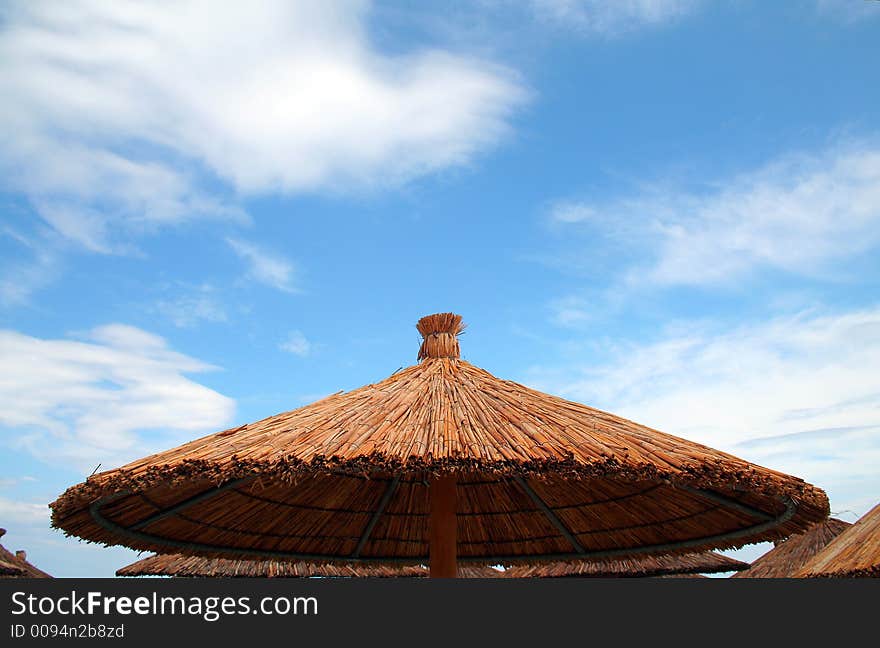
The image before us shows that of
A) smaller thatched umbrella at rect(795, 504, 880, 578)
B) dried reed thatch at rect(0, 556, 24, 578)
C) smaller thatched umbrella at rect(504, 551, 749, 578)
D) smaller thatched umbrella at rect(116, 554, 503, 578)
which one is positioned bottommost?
smaller thatched umbrella at rect(795, 504, 880, 578)

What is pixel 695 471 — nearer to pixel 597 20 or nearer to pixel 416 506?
pixel 416 506

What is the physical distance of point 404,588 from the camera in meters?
2.40

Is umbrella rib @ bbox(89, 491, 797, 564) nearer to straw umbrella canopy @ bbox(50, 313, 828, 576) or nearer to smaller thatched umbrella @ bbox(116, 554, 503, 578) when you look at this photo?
straw umbrella canopy @ bbox(50, 313, 828, 576)

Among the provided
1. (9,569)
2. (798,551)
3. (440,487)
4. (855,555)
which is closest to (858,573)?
(855,555)

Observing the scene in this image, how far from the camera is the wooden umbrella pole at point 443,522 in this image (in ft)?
13.8

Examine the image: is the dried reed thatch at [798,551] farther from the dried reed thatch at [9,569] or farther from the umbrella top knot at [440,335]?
the dried reed thatch at [9,569]

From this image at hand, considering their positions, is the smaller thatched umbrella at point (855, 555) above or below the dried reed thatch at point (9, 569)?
below

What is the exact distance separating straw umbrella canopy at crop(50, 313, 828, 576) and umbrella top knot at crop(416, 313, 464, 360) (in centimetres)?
1

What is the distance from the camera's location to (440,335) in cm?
485

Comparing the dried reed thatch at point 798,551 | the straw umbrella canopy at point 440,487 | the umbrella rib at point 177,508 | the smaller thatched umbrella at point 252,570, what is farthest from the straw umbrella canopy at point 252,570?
the umbrella rib at point 177,508

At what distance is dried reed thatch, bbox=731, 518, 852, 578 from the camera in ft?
35.8

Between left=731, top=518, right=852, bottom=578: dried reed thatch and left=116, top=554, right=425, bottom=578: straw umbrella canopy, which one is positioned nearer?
left=116, top=554, right=425, bottom=578: straw umbrella canopy

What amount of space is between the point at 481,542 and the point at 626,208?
14.3 ft

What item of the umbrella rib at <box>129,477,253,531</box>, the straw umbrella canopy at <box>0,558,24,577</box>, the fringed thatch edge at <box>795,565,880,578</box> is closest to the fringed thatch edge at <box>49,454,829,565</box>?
the umbrella rib at <box>129,477,253,531</box>
